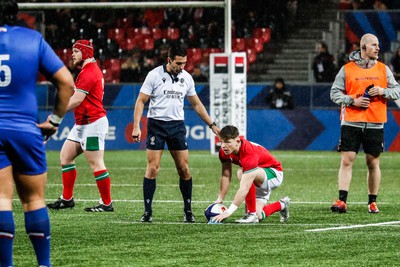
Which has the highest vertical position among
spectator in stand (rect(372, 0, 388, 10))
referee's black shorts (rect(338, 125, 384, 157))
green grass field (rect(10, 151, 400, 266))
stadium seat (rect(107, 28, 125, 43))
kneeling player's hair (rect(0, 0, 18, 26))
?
spectator in stand (rect(372, 0, 388, 10))

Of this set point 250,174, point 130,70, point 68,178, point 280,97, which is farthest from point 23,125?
point 130,70

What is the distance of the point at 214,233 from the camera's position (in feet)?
37.8

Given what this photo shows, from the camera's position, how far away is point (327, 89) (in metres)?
28.9

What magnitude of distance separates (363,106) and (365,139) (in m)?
0.48

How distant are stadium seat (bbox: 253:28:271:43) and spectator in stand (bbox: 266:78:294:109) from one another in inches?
214

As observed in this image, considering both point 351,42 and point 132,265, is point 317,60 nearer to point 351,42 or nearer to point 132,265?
point 351,42

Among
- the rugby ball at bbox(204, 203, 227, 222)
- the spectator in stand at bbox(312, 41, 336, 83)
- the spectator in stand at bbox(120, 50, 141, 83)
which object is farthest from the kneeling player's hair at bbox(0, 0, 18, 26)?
the spectator in stand at bbox(120, 50, 141, 83)

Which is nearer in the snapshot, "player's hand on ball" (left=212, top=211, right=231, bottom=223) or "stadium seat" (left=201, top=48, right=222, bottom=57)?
"player's hand on ball" (left=212, top=211, right=231, bottom=223)

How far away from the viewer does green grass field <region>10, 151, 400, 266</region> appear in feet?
31.5

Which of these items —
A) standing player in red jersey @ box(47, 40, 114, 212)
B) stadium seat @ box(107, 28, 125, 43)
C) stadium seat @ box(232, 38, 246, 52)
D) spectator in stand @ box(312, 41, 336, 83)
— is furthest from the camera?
stadium seat @ box(232, 38, 246, 52)

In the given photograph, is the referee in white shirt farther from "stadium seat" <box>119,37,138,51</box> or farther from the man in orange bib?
"stadium seat" <box>119,37,138,51</box>

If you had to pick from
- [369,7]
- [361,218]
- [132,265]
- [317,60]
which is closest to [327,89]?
[317,60]

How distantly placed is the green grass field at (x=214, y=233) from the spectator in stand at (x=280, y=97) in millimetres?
9288

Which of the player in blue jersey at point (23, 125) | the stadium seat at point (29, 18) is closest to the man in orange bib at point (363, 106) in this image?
the player in blue jersey at point (23, 125)
